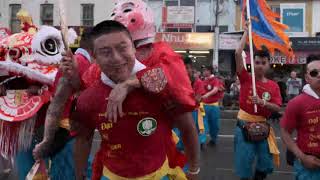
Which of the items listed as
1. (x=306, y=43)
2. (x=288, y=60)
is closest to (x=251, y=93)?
(x=288, y=60)

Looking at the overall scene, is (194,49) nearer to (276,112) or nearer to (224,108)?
(224,108)

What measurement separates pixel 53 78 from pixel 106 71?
6.66 ft

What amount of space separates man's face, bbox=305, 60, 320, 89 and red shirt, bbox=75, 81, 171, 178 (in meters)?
1.90

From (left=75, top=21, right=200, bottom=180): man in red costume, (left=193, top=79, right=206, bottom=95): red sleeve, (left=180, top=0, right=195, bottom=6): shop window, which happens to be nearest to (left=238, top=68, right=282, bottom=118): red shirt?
(left=75, top=21, right=200, bottom=180): man in red costume

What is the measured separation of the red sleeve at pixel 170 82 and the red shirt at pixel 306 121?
72.4 inches

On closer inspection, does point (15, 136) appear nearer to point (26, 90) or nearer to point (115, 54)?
point (26, 90)

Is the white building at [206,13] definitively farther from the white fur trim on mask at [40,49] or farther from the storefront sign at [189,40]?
the white fur trim on mask at [40,49]

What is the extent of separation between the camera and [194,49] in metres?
29.2

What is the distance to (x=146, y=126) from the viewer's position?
8.55ft

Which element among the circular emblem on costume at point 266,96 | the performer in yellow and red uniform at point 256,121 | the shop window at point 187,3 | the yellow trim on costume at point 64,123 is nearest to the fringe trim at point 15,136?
the yellow trim on costume at point 64,123

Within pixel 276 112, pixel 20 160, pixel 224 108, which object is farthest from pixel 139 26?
pixel 224 108

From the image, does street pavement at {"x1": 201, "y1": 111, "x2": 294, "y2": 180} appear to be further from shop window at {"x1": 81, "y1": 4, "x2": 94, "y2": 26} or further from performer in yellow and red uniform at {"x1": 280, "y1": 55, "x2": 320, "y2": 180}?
shop window at {"x1": 81, "y1": 4, "x2": 94, "y2": 26}

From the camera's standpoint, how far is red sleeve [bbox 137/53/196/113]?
253cm

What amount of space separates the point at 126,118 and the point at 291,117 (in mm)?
2120
